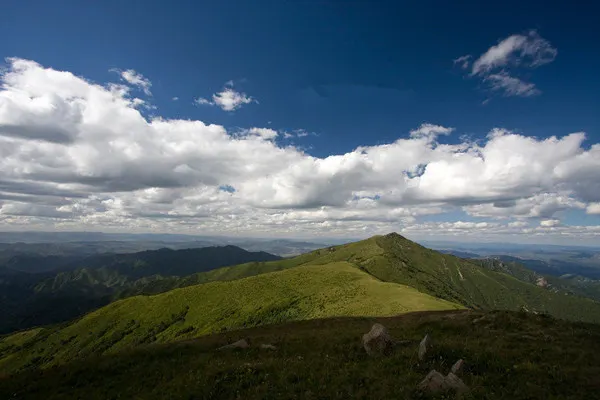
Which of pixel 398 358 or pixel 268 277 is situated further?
pixel 268 277

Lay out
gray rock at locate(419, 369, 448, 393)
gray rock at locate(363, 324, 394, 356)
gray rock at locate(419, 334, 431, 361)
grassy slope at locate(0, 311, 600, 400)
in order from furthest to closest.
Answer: gray rock at locate(363, 324, 394, 356) → gray rock at locate(419, 334, 431, 361) → grassy slope at locate(0, 311, 600, 400) → gray rock at locate(419, 369, 448, 393)

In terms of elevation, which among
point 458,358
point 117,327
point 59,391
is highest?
point 458,358

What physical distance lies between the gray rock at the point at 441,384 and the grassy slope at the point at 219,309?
48.5 meters

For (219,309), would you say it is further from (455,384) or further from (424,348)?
(455,384)

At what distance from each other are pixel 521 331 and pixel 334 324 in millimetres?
22296

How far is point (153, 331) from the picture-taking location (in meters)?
113

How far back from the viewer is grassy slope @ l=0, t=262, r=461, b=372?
81.2 meters

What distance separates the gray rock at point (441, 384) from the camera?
15625mm

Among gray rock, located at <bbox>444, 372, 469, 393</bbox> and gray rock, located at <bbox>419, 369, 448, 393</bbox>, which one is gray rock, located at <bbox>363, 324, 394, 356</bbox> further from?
gray rock, located at <bbox>444, 372, 469, 393</bbox>

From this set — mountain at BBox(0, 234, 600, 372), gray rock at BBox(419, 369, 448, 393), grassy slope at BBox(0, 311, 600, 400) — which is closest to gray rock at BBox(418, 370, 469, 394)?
gray rock at BBox(419, 369, 448, 393)

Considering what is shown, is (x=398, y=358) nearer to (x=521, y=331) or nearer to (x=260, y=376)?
(x=260, y=376)

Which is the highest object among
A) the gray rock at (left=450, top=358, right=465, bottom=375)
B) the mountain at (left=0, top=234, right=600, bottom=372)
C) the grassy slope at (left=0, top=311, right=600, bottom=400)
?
the gray rock at (left=450, top=358, right=465, bottom=375)

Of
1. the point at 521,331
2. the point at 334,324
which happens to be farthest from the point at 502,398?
the point at 334,324

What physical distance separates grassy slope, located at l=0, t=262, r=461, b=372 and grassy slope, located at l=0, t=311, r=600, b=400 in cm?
3855
